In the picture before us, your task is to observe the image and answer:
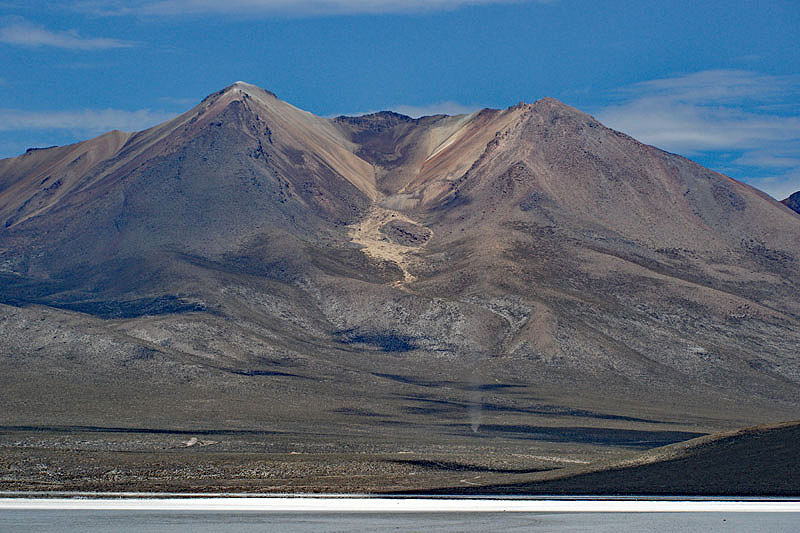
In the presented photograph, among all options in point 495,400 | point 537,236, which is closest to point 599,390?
point 495,400

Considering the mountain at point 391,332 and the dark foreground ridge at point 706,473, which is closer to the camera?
the dark foreground ridge at point 706,473

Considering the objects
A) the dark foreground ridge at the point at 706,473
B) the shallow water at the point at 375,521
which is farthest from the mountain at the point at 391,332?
the shallow water at the point at 375,521

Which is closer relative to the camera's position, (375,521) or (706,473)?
(375,521)

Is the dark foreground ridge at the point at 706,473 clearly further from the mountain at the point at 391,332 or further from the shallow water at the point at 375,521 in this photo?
the mountain at the point at 391,332

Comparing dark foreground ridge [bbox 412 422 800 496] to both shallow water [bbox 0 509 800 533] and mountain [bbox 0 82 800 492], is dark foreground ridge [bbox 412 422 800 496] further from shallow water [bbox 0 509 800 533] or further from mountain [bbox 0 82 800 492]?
mountain [bbox 0 82 800 492]

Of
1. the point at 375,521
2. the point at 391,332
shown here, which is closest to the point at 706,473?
the point at 375,521

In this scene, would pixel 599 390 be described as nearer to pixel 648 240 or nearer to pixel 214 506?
pixel 648 240

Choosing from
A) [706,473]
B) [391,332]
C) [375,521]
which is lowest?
[375,521]

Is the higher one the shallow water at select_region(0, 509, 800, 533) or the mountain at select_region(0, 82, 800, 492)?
the mountain at select_region(0, 82, 800, 492)

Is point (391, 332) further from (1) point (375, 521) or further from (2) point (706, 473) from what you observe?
(1) point (375, 521)

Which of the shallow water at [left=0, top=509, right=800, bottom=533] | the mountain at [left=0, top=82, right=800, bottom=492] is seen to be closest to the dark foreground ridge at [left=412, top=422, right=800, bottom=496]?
the shallow water at [left=0, top=509, right=800, bottom=533]

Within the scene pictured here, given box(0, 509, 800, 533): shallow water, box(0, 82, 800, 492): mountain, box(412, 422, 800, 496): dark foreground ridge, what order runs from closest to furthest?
box(0, 509, 800, 533): shallow water
box(412, 422, 800, 496): dark foreground ridge
box(0, 82, 800, 492): mountain
